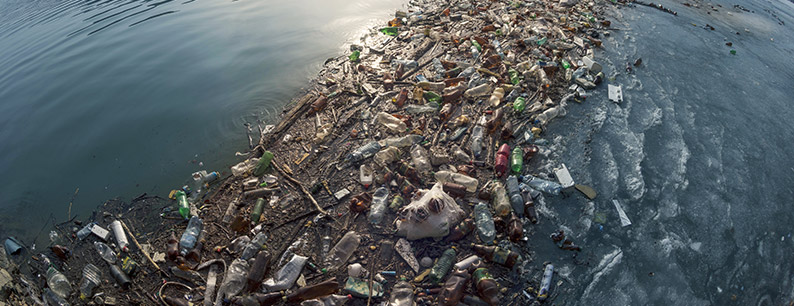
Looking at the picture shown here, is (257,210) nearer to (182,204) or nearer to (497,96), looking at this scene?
(182,204)

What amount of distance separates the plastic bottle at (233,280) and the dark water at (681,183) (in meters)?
4.36

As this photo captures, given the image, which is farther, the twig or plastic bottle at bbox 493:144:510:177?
plastic bottle at bbox 493:144:510:177

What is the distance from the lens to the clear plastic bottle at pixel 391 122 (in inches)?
271

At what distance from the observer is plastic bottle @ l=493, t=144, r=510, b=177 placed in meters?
5.73

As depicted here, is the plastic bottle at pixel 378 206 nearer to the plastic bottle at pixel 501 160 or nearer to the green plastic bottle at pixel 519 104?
the plastic bottle at pixel 501 160

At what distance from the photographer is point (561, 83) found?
8055 millimetres

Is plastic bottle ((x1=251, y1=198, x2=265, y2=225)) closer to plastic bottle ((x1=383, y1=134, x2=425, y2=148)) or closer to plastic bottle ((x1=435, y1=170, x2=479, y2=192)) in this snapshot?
plastic bottle ((x1=383, y1=134, x2=425, y2=148))

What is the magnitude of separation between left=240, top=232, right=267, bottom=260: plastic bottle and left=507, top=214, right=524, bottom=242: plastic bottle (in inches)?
149

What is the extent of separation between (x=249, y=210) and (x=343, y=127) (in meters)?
2.71

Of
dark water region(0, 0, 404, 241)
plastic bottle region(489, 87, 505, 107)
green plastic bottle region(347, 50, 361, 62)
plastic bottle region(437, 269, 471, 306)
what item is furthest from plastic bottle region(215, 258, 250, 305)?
green plastic bottle region(347, 50, 361, 62)

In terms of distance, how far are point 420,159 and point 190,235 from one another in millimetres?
4083

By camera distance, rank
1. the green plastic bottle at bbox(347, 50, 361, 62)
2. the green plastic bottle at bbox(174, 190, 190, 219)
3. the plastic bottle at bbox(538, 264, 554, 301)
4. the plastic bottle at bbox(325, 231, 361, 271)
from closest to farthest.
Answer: the plastic bottle at bbox(538, 264, 554, 301) → the plastic bottle at bbox(325, 231, 361, 271) → the green plastic bottle at bbox(174, 190, 190, 219) → the green plastic bottle at bbox(347, 50, 361, 62)

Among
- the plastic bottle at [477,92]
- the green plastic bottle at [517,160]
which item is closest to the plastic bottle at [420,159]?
the green plastic bottle at [517,160]

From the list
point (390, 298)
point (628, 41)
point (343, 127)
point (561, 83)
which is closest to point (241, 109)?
point (343, 127)
